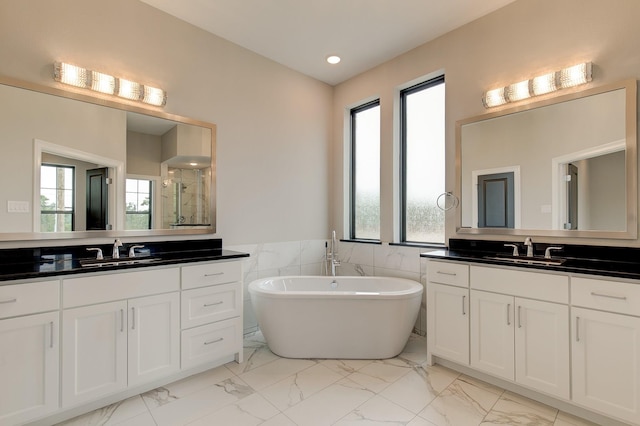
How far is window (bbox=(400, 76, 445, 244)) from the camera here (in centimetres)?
312

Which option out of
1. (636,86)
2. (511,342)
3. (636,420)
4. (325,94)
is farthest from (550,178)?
(325,94)

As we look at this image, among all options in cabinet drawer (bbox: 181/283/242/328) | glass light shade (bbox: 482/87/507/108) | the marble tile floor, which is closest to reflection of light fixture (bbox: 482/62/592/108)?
glass light shade (bbox: 482/87/507/108)

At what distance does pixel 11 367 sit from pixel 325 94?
3.66 meters

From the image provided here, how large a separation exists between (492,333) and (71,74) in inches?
134

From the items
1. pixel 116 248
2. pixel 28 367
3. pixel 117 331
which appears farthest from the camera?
pixel 116 248

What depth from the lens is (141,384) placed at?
205 cm

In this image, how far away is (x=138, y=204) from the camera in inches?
97.8

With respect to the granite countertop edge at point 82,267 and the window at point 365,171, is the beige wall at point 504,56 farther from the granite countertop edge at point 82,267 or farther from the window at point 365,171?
the granite countertop edge at point 82,267

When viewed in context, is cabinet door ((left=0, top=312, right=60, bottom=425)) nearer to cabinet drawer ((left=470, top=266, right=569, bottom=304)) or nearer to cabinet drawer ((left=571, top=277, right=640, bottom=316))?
cabinet drawer ((left=470, top=266, right=569, bottom=304))

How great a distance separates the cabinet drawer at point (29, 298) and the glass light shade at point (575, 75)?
3.50 m

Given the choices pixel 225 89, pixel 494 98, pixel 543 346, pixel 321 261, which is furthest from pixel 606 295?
pixel 225 89

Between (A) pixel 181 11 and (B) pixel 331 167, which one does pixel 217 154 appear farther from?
(B) pixel 331 167

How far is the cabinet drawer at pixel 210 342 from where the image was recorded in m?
2.27

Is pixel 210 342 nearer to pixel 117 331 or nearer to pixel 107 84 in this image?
pixel 117 331
